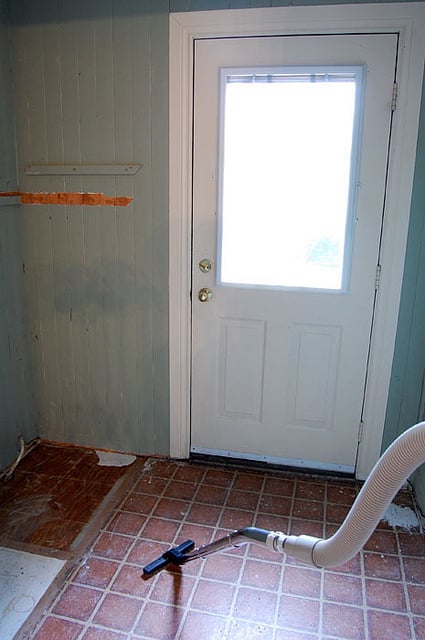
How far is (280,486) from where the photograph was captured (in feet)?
7.81

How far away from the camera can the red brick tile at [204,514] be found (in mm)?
2113

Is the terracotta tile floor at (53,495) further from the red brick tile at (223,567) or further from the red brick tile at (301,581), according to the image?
the red brick tile at (301,581)

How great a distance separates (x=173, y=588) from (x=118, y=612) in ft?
0.67

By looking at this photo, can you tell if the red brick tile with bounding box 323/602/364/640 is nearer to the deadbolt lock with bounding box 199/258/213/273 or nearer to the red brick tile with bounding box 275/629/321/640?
the red brick tile with bounding box 275/629/321/640

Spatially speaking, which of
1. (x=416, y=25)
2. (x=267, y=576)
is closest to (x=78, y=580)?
(x=267, y=576)

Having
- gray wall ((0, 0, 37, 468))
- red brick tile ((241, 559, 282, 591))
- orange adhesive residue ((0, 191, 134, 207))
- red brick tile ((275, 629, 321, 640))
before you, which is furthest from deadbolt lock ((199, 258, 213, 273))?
red brick tile ((275, 629, 321, 640))

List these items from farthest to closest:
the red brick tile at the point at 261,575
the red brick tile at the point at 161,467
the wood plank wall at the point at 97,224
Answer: the red brick tile at the point at 161,467 → the wood plank wall at the point at 97,224 → the red brick tile at the point at 261,575

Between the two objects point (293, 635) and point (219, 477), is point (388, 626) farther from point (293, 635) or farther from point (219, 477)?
point (219, 477)

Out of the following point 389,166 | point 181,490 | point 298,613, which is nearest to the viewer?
point 298,613

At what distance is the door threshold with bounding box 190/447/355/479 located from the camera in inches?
97.0

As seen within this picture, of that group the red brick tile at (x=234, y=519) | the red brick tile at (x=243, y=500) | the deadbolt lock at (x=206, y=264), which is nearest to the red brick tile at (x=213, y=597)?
the red brick tile at (x=234, y=519)

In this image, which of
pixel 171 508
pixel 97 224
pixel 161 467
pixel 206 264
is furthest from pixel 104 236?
pixel 171 508

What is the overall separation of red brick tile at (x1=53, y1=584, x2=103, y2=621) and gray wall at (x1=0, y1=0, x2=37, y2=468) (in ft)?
3.07

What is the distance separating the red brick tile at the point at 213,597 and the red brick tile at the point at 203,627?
28 millimetres
